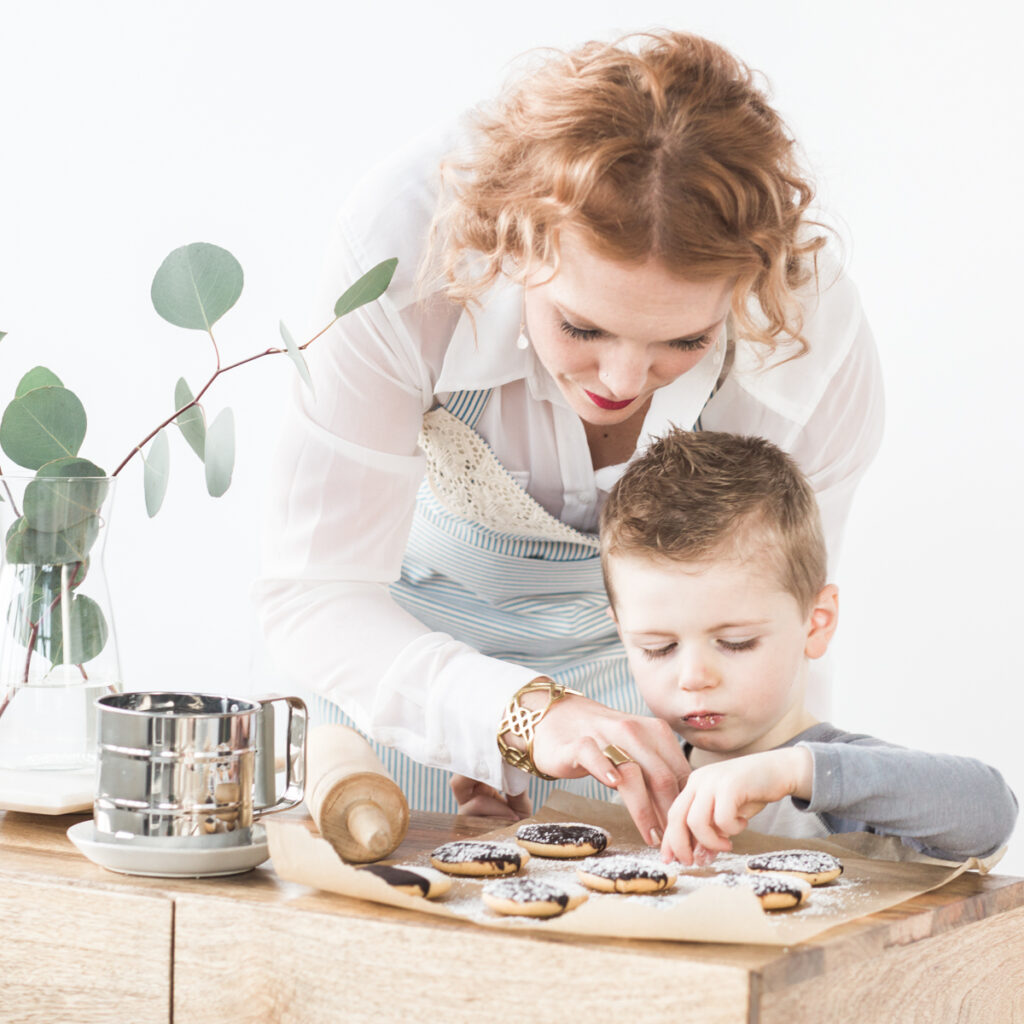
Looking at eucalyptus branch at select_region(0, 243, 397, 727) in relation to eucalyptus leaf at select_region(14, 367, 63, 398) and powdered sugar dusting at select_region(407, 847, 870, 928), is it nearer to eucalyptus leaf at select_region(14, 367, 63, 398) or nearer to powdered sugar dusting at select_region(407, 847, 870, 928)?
eucalyptus leaf at select_region(14, 367, 63, 398)

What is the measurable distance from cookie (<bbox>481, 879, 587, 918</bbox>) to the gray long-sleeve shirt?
261mm

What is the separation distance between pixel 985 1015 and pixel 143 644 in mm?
2261

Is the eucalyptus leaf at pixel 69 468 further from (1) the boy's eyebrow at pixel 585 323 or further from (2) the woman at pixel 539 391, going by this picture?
(1) the boy's eyebrow at pixel 585 323

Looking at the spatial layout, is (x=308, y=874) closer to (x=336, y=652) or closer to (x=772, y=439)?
(x=336, y=652)

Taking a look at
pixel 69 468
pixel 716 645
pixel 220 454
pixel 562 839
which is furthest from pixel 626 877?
pixel 69 468

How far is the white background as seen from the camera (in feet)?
7.98

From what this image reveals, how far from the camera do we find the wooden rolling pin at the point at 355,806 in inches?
38.9

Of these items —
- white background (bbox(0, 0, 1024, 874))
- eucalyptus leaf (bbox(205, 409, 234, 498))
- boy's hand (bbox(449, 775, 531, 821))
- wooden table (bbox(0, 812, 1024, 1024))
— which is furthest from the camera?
white background (bbox(0, 0, 1024, 874))

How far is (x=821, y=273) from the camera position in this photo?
4.68ft

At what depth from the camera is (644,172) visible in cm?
114

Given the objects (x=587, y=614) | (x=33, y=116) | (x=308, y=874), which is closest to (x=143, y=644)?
(x=33, y=116)

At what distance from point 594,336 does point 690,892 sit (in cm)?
52

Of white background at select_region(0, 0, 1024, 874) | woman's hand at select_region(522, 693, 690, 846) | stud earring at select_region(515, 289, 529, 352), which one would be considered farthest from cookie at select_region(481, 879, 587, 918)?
white background at select_region(0, 0, 1024, 874)

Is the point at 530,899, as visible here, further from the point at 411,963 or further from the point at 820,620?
the point at 820,620
